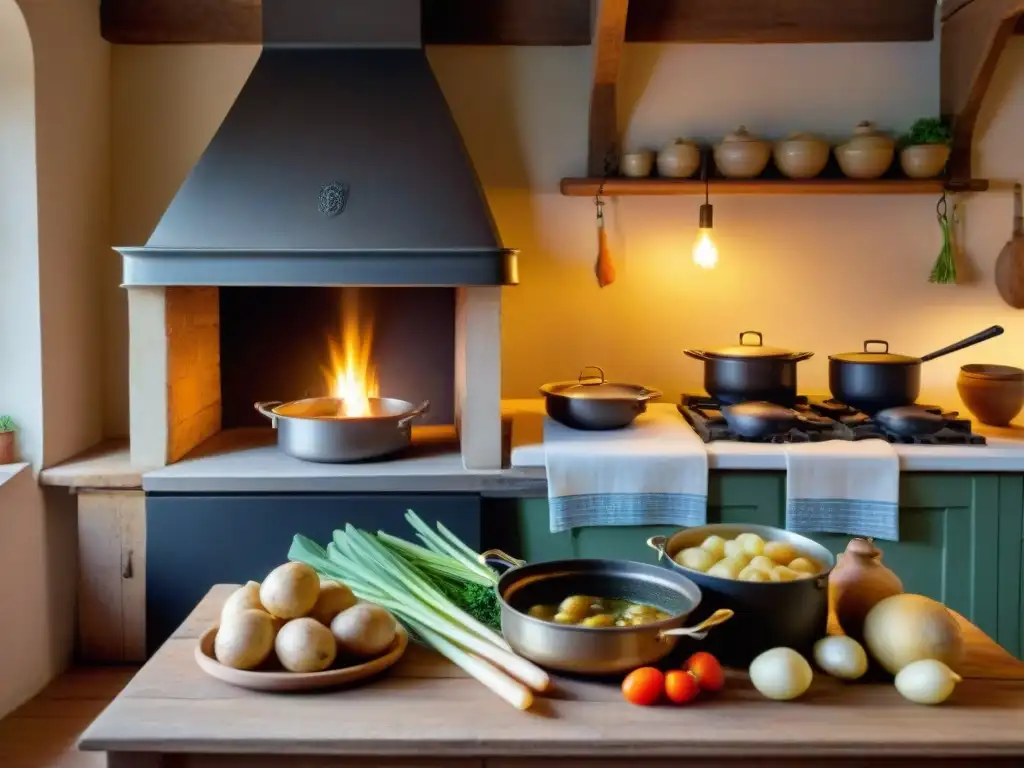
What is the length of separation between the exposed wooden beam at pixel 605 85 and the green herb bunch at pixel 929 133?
101 centimetres

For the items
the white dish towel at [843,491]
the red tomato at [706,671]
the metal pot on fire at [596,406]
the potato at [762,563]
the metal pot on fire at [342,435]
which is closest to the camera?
the red tomato at [706,671]

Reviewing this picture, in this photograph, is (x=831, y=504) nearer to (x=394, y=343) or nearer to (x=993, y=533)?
(x=993, y=533)

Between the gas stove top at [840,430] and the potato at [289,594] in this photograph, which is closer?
the potato at [289,594]

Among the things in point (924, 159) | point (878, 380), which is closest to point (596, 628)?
point (878, 380)

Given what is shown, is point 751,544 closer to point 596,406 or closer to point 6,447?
point 596,406

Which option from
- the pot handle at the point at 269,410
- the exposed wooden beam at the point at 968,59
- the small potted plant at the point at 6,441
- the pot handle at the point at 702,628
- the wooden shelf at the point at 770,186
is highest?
the exposed wooden beam at the point at 968,59

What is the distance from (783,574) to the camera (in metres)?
1.43

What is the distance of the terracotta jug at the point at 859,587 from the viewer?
4.83 feet

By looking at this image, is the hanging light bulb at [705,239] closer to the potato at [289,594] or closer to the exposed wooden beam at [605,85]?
the exposed wooden beam at [605,85]

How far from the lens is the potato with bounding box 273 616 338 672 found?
1.36 meters

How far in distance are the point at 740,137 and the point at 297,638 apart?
2563 millimetres

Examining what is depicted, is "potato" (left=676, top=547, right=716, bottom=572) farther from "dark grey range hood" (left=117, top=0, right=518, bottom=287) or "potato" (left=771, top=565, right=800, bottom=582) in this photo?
"dark grey range hood" (left=117, top=0, right=518, bottom=287)

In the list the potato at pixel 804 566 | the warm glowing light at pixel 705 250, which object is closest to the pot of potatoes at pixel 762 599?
the potato at pixel 804 566

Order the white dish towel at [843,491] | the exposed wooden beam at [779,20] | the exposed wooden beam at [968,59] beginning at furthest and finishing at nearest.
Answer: the exposed wooden beam at [779,20] → the exposed wooden beam at [968,59] → the white dish towel at [843,491]
